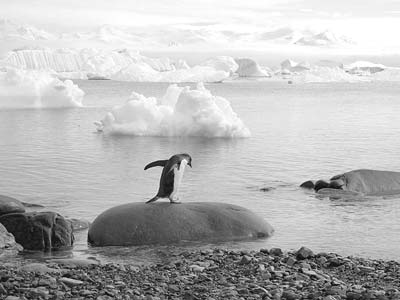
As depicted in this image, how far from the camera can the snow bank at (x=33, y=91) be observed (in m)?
34.3

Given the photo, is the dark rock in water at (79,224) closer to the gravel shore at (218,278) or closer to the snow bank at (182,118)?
the gravel shore at (218,278)

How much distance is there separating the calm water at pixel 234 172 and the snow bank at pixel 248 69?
199 ft

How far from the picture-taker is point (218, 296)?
242 inches

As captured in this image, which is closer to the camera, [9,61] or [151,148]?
[151,148]

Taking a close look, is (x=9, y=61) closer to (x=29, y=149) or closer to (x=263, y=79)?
(x=263, y=79)

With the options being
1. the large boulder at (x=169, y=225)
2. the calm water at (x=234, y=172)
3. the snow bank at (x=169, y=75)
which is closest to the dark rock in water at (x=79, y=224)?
the calm water at (x=234, y=172)

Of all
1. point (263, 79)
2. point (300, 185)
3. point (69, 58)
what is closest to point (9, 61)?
point (69, 58)

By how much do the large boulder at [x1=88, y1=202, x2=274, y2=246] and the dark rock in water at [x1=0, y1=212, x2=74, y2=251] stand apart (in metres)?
0.39

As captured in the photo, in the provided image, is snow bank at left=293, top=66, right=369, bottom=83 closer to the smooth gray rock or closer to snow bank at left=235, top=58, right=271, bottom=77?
snow bank at left=235, top=58, right=271, bottom=77

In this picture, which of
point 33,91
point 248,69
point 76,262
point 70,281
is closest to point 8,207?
point 76,262

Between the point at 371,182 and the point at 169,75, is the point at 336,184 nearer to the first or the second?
the point at 371,182

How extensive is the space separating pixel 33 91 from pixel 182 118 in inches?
554

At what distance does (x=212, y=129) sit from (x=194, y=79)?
192 feet

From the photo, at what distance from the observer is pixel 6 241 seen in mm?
8781
